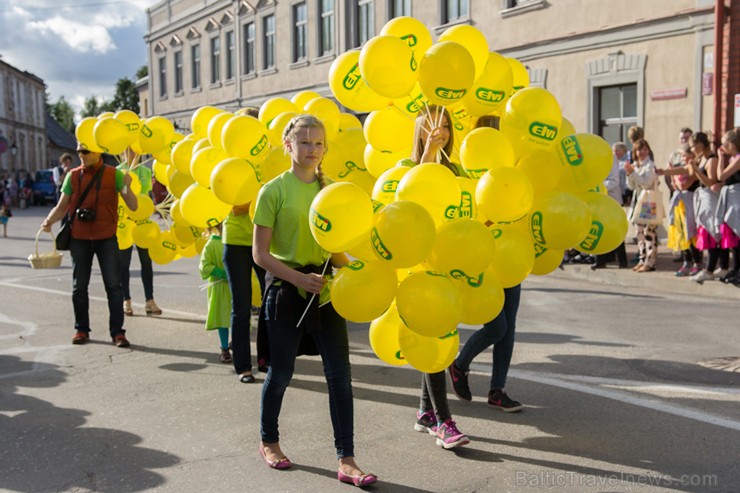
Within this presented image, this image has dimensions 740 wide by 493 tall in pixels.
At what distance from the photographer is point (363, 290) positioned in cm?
353

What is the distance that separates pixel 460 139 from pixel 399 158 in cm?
38

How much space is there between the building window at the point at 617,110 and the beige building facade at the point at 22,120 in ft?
153

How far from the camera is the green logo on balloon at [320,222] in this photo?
347cm

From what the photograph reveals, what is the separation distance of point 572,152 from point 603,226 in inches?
16.7

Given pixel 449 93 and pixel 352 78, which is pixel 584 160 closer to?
pixel 449 93

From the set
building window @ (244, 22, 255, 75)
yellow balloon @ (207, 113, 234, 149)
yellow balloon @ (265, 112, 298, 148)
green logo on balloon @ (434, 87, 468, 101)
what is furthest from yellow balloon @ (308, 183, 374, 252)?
building window @ (244, 22, 255, 75)

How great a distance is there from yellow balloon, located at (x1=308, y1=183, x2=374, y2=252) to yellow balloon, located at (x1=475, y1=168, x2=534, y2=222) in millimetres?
596

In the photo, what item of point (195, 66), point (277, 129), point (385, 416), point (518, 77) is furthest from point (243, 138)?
point (195, 66)

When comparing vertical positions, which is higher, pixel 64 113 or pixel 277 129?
pixel 64 113

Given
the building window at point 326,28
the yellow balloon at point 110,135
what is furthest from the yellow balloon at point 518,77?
the building window at point 326,28

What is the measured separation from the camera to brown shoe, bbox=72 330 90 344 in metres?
7.12

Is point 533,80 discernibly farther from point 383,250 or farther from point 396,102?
point 383,250

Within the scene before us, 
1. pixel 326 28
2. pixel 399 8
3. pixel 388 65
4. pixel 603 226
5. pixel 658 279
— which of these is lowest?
pixel 658 279

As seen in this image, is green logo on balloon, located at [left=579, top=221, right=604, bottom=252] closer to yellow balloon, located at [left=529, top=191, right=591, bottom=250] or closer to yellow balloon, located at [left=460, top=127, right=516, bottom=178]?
yellow balloon, located at [left=529, top=191, right=591, bottom=250]
